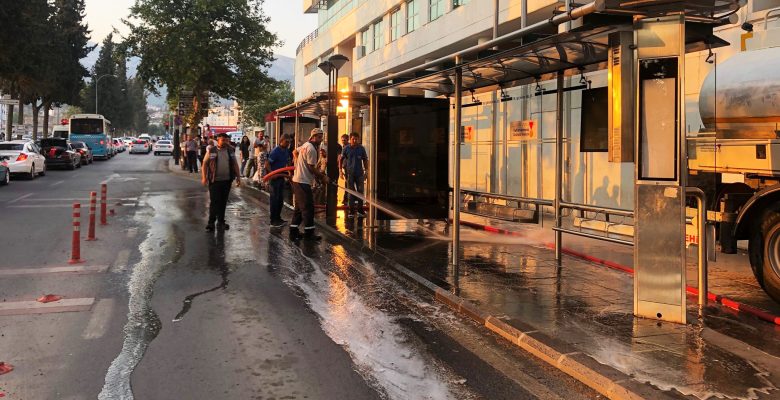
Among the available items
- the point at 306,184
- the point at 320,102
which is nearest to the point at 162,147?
the point at 320,102

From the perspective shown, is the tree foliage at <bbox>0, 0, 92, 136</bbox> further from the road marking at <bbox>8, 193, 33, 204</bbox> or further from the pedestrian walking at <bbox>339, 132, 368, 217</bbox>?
the pedestrian walking at <bbox>339, 132, 368, 217</bbox>

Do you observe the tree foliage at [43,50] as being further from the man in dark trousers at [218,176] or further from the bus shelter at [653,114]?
the bus shelter at [653,114]

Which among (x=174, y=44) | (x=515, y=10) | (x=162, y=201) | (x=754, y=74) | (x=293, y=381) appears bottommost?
(x=293, y=381)

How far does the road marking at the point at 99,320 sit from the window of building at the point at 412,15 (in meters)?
19.2

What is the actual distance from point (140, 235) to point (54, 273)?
11.0ft

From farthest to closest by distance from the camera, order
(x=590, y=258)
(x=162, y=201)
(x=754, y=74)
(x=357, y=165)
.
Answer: (x=162, y=201) → (x=357, y=165) → (x=590, y=258) → (x=754, y=74)

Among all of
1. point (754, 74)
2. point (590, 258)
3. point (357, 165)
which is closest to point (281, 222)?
point (357, 165)

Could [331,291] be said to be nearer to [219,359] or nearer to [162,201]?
[219,359]

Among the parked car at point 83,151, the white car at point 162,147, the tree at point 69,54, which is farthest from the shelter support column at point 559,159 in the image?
the white car at point 162,147

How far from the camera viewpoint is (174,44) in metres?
33.3

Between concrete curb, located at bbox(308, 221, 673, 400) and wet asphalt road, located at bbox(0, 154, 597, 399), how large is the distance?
11 cm

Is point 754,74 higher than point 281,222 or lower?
higher

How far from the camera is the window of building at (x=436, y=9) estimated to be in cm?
2162

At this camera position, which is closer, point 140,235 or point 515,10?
point 140,235
